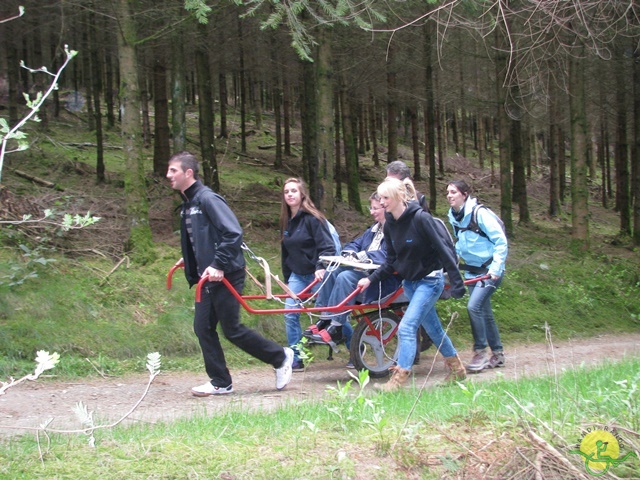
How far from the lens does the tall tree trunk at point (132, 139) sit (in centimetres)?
1089

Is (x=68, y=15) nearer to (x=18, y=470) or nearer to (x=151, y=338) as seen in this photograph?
(x=151, y=338)

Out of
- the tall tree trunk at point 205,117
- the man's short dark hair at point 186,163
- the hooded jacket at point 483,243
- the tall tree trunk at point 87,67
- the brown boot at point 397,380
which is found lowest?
the brown boot at point 397,380

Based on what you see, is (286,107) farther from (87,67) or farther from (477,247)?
(477,247)

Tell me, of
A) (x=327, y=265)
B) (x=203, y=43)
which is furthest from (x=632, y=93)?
(x=327, y=265)

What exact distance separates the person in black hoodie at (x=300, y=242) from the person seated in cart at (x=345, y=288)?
0.75 ft

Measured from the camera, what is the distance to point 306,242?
8367 mm

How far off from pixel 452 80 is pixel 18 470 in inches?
843

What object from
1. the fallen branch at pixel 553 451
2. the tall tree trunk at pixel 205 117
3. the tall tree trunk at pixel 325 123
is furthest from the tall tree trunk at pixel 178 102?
the fallen branch at pixel 553 451

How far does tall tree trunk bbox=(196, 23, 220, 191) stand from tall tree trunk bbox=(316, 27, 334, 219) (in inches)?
139

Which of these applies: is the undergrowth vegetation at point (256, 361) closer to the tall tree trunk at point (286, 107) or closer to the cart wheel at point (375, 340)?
the cart wheel at point (375, 340)

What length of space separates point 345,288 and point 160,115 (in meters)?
11.4

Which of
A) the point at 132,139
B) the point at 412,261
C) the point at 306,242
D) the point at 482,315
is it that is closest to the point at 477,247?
the point at 482,315

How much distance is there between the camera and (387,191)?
704 centimetres

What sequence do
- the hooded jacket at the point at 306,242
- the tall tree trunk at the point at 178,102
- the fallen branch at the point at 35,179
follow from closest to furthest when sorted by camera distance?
the hooded jacket at the point at 306,242
the tall tree trunk at the point at 178,102
the fallen branch at the point at 35,179
